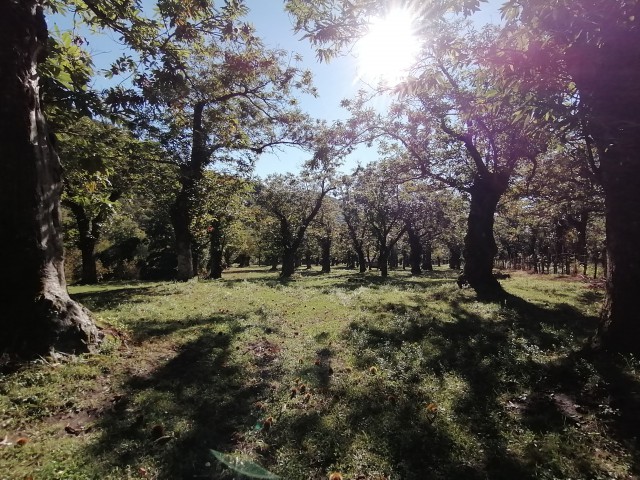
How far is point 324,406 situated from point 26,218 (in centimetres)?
572

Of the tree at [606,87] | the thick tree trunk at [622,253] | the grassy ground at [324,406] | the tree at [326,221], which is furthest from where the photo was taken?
the tree at [326,221]

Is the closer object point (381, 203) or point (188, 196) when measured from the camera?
point (188, 196)

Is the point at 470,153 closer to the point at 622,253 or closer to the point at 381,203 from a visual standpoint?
the point at 622,253

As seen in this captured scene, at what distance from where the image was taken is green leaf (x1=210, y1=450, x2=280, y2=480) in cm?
386

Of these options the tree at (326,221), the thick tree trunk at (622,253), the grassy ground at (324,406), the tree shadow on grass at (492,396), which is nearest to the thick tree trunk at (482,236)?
the tree shadow on grass at (492,396)

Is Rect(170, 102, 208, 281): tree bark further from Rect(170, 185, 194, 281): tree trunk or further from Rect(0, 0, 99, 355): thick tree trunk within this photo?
Rect(0, 0, 99, 355): thick tree trunk

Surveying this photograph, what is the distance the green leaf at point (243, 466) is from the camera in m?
3.86

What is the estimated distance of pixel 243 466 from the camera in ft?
13.1

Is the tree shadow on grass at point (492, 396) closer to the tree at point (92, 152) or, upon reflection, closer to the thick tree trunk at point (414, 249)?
the tree at point (92, 152)

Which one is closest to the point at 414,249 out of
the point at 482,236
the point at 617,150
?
the point at 482,236

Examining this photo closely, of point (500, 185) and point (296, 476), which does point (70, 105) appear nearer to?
point (296, 476)

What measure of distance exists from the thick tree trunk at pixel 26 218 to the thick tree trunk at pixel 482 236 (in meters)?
16.6

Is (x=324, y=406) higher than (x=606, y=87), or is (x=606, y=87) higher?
(x=606, y=87)

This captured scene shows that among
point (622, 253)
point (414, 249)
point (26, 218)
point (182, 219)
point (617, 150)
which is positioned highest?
point (182, 219)
